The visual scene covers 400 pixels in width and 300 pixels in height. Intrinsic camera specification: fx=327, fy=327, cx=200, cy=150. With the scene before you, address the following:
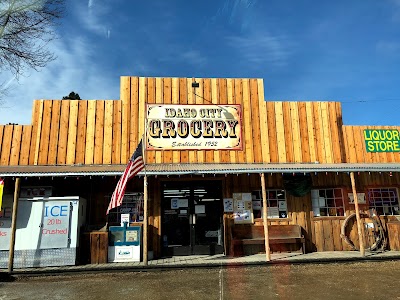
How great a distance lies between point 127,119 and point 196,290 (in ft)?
25.0

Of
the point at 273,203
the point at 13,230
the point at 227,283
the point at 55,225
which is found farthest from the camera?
the point at 273,203

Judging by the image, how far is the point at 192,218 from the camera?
11922mm

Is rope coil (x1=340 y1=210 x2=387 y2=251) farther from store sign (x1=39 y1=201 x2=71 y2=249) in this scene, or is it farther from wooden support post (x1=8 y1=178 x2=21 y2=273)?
wooden support post (x1=8 y1=178 x2=21 y2=273)

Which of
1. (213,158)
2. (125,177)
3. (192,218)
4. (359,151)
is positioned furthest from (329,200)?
(125,177)

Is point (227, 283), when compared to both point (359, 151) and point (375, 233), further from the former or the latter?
point (359, 151)

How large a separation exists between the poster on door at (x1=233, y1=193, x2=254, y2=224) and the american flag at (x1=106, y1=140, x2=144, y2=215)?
4.12 m

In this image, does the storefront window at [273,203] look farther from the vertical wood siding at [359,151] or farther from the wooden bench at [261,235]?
the vertical wood siding at [359,151]

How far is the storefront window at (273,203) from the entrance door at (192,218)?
1.35 metres

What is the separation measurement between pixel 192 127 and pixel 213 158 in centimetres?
149

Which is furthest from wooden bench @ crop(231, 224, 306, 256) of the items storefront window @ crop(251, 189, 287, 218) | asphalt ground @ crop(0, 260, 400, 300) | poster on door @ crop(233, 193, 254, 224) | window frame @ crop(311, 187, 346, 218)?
asphalt ground @ crop(0, 260, 400, 300)

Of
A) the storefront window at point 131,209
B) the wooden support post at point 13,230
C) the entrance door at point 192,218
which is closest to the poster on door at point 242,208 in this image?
the entrance door at point 192,218

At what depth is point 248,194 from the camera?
12.2 m

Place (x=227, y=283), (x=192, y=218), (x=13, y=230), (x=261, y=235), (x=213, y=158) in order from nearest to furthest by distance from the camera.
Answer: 1. (x=227, y=283)
2. (x=13, y=230)
3. (x=261, y=235)
4. (x=192, y=218)
5. (x=213, y=158)

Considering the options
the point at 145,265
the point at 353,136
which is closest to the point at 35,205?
the point at 145,265
